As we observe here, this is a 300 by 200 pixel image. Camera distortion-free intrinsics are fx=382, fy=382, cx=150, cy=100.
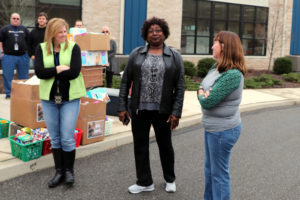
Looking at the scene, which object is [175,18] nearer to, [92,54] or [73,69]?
[92,54]

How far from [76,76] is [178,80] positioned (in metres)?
1.18

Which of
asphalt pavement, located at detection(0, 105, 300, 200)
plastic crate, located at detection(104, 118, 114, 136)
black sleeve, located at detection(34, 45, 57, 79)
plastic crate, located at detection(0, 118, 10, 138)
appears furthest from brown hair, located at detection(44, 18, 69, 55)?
plastic crate, located at detection(104, 118, 114, 136)

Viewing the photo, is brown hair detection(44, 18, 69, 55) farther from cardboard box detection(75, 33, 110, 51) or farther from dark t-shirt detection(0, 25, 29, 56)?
dark t-shirt detection(0, 25, 29, 56)

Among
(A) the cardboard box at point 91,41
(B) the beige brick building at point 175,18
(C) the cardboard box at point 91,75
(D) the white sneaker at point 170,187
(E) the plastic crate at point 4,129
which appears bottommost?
(D) the white sneaker at point 170,187

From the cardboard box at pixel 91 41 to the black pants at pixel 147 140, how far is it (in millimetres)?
2279

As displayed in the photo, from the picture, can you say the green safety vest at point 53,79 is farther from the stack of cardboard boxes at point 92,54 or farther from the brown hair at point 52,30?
the stack of cardboard boxes at point 92,54

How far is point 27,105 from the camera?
5.57 m

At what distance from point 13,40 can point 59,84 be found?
17.1 feet

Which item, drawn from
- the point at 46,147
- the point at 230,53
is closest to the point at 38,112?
the point at 46,147

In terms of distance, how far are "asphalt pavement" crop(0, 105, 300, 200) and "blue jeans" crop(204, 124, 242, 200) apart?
0.77 m

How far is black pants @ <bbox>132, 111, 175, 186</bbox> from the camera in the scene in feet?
14.0

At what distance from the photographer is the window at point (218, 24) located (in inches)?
759

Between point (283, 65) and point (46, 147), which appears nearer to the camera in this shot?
point (46, 147)

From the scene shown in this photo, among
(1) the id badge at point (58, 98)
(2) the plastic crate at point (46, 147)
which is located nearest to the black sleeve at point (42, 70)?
(1) the id badge at point (58, 98)
